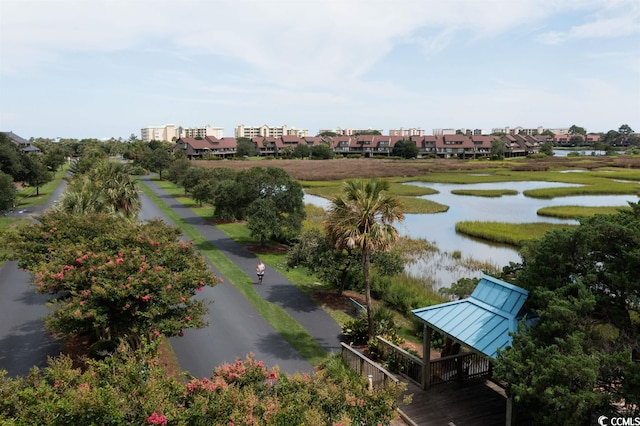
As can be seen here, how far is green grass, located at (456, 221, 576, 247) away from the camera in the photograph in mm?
35062

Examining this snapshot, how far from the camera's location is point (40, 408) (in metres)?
7.00

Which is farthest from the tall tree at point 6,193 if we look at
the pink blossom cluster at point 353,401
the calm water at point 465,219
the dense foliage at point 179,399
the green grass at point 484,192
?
the green grass at point 484,192

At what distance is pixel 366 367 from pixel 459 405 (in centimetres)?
293

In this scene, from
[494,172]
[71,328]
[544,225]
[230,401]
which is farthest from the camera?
[494,172]

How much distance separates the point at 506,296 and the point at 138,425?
29.8 ft

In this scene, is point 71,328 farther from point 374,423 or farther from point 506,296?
point 506,296

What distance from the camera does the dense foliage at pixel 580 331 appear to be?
317 inches

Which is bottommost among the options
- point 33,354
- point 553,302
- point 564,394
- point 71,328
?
point 33,354

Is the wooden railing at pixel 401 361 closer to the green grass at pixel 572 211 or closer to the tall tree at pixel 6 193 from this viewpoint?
the green grass at pixel 572 211

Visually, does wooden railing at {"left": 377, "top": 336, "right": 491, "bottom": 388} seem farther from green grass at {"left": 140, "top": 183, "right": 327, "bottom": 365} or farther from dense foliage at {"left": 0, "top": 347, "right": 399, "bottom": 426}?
dense foliage at {"left": 0, "top": 347, "right": 399, "bottom": 426}

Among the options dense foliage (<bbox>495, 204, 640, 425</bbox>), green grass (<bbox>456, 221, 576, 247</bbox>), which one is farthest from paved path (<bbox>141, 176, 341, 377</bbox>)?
green grass (<bbox>456, 221, 576, 247</bbox>)

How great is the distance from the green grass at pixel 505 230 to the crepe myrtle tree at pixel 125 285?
89.1 feet

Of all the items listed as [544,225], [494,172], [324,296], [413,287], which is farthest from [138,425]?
[494,172]

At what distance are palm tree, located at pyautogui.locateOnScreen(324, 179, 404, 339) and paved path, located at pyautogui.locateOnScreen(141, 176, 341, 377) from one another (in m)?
3.05
